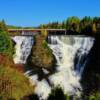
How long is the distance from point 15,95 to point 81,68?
26708 mm

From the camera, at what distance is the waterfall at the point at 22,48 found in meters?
68.7

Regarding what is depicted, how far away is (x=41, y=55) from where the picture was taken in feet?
216

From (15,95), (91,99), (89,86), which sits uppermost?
(91,99)

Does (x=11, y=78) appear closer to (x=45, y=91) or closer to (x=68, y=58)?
(x=45, y=91)

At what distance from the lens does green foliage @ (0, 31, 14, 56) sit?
65919 millimetres

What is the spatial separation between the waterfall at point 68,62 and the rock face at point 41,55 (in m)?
1.13

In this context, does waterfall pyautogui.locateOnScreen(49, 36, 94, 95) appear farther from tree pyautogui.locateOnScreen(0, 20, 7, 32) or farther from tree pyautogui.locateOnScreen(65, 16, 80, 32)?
tree pyautogui.locateOnScreen(65, 16, 80, 32)

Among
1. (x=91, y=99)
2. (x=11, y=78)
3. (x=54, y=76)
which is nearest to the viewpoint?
(x=91, y=99)

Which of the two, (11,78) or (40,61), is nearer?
(11,78)

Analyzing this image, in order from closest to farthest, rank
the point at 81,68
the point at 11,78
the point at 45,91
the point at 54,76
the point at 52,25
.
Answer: the point at 11,78 < the point at 45,91 < the point at 54,76 < the point at 81,68 < the point at 52,25

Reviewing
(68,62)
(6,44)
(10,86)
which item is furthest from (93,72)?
(10,86)

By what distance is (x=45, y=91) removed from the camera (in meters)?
57.4

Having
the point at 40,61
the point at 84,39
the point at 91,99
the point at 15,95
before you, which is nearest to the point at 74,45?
the point at 84,39

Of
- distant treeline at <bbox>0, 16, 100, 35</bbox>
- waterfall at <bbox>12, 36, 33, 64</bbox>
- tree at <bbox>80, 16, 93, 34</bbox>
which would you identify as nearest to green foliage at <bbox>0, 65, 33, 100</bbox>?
waterfall at <bbox>12, 36, 33, 64</bbox>
